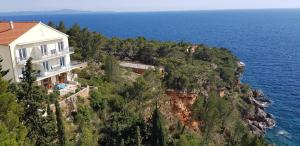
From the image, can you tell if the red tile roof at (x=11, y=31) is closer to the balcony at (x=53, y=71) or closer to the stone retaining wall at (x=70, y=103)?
the balcony at (x=53, y=71)

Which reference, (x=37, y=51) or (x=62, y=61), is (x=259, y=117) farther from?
(x=37, y=51)

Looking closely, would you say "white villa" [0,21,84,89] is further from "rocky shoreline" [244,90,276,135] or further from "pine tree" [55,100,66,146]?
"rocky shoreline" [244,90,276,135]

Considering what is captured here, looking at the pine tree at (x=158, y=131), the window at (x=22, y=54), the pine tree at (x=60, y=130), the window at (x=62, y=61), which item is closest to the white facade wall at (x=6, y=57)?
the window at (x=22, y=54)

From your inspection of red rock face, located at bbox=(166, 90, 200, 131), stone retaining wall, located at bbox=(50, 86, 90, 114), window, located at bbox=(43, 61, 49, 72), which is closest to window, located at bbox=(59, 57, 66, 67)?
window, located at bbox=(43, 61, 49, 72)

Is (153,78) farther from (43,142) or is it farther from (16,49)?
(43,142)

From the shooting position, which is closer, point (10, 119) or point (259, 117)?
point (10, 119)

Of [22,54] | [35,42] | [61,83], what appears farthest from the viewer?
[61,83]

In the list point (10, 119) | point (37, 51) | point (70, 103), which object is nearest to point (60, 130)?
point (10, 119)

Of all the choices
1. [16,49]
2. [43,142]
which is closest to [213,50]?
[16,49]
